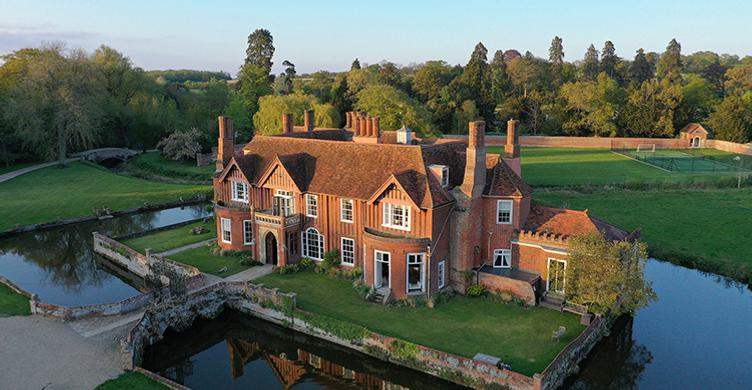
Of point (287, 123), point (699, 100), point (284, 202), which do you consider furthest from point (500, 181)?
point (699, 100)

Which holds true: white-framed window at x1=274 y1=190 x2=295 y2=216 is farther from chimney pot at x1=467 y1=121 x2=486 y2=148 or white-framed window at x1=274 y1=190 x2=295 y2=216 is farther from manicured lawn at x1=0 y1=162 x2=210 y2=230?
manicured lawn at x1=0 y1=162 x2=210 y2=230

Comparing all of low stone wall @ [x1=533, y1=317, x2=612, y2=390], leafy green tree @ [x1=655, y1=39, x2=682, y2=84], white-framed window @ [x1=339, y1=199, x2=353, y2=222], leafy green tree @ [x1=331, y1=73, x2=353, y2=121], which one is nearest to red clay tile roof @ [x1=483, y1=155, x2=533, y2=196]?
white-framed window @ [x1=339, y1=199, x2=353, y2=222]

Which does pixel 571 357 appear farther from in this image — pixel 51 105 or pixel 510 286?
pixel 51 105

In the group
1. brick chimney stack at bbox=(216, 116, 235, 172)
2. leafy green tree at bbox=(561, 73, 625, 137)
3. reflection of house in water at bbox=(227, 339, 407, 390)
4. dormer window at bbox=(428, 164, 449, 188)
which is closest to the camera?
reflection of house in water at bbox=(227, 339, 407, 390)

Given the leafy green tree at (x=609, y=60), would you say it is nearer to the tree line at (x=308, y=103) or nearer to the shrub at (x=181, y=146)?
the tree line at (x=308, y=103)

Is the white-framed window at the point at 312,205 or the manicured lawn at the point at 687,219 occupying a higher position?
the white-framed window at the point at 312,205

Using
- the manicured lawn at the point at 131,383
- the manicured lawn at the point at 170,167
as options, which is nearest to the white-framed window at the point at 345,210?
the manicured lawn at the point at 131,383
